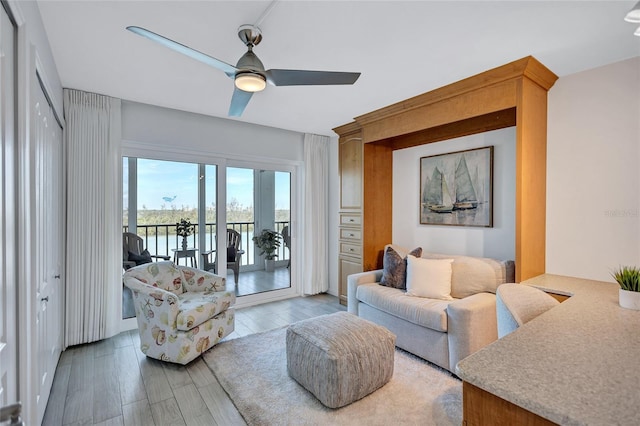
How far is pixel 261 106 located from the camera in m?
3.49

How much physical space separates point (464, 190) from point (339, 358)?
229cm

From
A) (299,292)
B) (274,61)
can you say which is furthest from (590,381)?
(299,292)

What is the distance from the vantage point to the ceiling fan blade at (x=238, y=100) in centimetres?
225

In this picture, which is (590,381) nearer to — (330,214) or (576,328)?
(576,328)

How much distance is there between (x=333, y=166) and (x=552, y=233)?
303cm

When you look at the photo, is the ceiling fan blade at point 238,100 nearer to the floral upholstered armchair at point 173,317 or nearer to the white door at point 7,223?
the white door at point 7,223

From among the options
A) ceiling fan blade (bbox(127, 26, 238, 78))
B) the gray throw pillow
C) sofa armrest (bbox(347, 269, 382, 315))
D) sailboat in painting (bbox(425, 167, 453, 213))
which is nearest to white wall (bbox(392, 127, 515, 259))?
sailboat in painting (bbox(425, 167, 453, 213))

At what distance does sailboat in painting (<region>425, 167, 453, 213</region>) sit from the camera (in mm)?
3510

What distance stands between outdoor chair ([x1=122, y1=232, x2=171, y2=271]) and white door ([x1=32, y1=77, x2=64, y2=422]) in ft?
2.14

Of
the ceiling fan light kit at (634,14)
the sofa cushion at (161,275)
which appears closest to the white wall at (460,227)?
the ceiling fan light kit at (634,14)

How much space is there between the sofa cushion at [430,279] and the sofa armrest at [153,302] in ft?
7.09

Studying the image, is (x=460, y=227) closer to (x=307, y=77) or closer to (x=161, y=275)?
(x=307, y=77)

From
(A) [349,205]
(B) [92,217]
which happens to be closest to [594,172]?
(A) [349,205]

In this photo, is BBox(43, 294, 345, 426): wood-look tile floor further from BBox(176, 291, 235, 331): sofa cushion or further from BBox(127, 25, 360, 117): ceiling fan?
BBox(127, 25, 360, 117): ceiling fan
